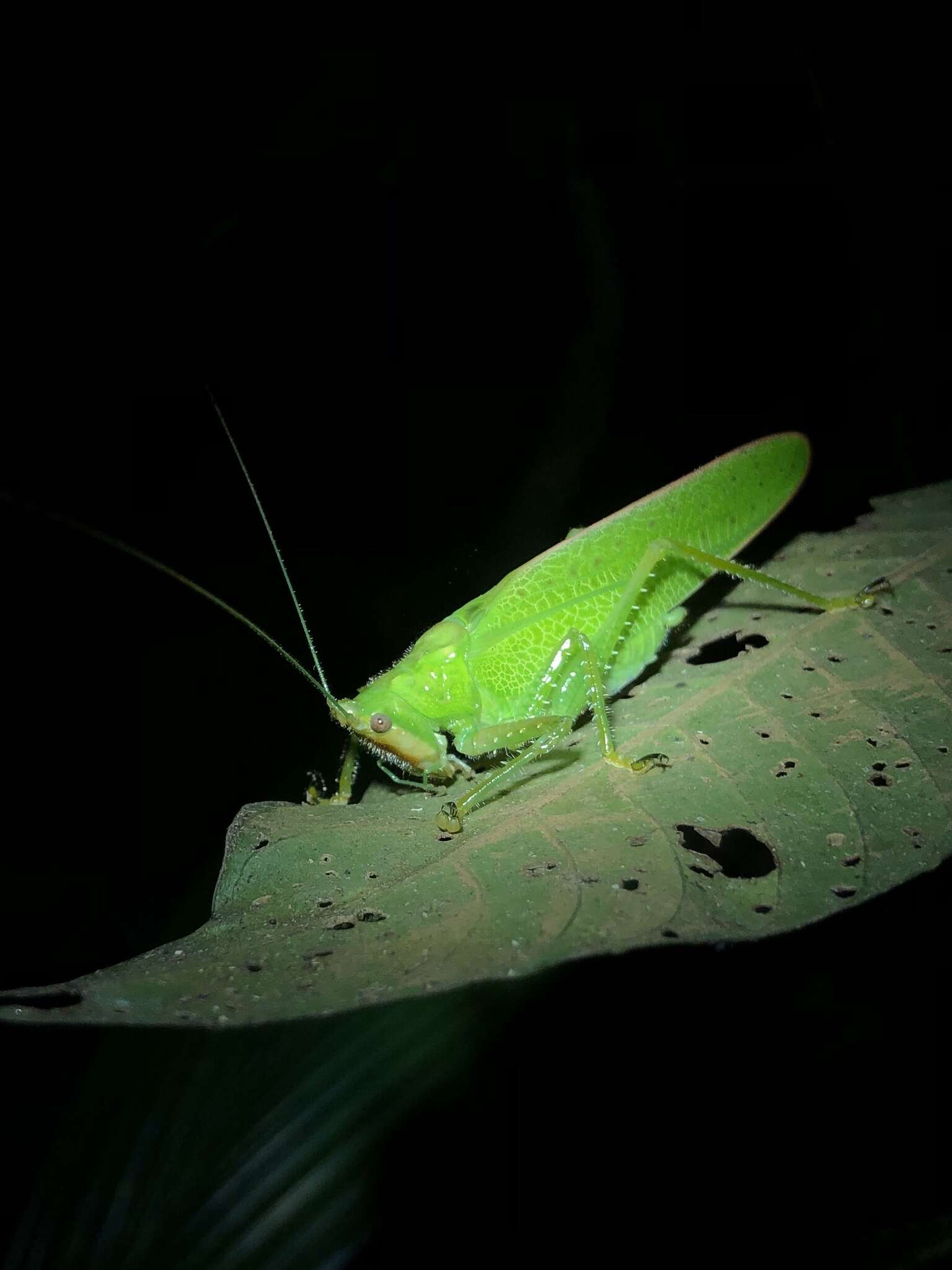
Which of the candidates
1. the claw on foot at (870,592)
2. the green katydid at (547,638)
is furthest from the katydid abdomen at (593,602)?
the claw on foot at (870,592)

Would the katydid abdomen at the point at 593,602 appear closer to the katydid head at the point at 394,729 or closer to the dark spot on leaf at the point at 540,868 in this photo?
the katydid head at the point at 394,729

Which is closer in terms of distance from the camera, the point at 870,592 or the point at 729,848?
the point at 729,848

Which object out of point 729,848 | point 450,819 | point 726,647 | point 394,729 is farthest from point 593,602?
point 729,848

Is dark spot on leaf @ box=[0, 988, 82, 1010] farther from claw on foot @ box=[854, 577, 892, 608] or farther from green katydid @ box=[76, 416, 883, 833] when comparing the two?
claw on foot @ box=[854, 577, 892, 608]

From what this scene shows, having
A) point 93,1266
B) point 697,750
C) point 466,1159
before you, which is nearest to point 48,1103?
point 93,1266

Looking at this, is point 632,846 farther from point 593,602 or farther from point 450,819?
point 593,602

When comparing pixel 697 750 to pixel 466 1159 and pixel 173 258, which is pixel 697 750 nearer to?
pixel 466 1159

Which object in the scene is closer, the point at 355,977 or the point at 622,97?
the point at 355,977
